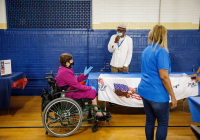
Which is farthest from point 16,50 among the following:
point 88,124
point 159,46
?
point 159,46

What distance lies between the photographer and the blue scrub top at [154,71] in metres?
1.51

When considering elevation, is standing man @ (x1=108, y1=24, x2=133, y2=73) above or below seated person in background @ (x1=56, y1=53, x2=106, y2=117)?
above

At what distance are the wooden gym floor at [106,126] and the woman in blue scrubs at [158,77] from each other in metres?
0.93

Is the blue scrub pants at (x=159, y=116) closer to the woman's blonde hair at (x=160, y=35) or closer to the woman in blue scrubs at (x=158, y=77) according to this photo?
the woman in blue scrubs at (x=158, y=77)

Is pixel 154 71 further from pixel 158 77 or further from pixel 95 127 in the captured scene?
pixel 95 127

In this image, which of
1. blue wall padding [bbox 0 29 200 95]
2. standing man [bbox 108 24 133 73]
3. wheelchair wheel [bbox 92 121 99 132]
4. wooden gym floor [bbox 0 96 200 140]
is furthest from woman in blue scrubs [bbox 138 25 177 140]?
blue wall padding [bbox 0 29 200 95]

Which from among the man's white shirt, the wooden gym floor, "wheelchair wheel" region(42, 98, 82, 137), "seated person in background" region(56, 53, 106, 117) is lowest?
the wooden gym floor

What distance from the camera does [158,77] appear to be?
1.58 m

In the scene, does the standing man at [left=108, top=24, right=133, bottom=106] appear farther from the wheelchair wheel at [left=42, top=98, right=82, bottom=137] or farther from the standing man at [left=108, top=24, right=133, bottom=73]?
the wheelchair wheel at [left=42, top=98, right=82, bottom=137]

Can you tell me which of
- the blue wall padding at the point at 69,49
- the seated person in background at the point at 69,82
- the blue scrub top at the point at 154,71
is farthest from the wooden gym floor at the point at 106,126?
the blue wall padding at the point at 69,49

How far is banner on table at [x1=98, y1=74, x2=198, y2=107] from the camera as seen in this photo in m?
2.92

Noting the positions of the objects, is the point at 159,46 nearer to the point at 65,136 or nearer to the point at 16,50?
the point at 65,136

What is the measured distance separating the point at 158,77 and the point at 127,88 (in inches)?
54.2

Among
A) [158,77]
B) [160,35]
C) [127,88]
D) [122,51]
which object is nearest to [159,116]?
[158,77]
